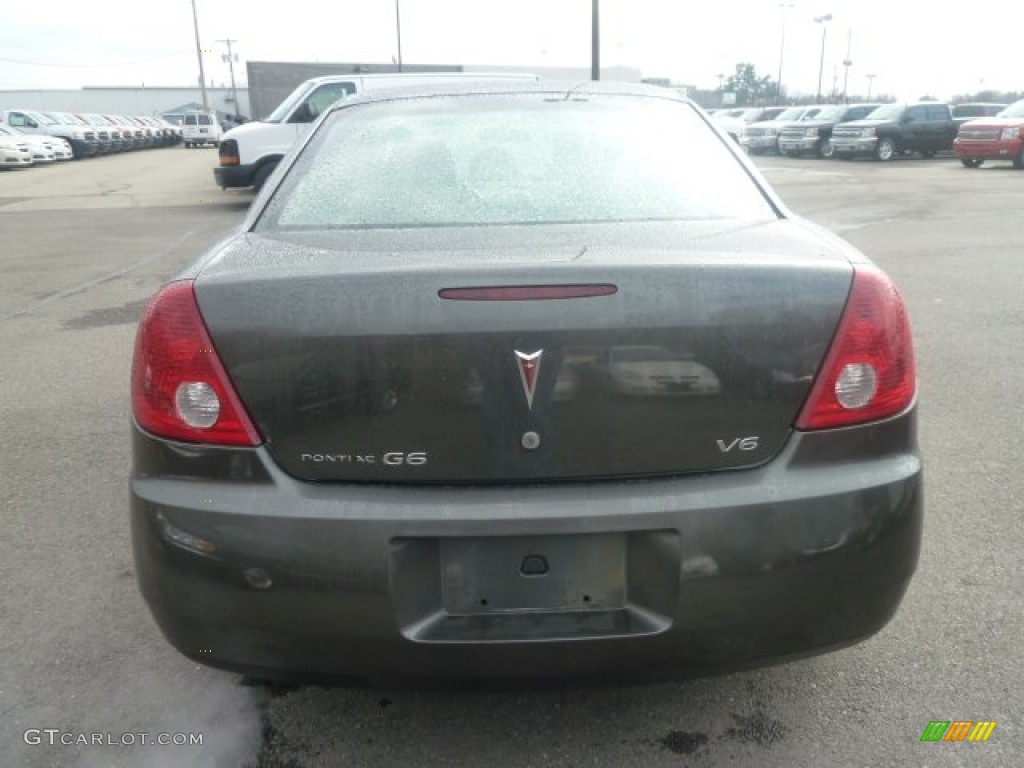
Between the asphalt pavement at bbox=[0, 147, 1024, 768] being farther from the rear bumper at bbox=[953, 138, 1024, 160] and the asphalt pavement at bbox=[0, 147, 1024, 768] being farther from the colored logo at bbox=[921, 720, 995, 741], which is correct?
the rear bumper at bbox=[953, 138, 1024, 160]

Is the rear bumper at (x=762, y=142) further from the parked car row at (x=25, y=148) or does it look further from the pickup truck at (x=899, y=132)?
the parked car row at (x=25, y=148)

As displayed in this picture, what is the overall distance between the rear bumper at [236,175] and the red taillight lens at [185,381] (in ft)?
42.1

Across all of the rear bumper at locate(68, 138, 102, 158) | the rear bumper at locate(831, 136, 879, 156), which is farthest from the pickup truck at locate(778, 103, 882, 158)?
the rear bumper at locate(68, 138, 102, 158)

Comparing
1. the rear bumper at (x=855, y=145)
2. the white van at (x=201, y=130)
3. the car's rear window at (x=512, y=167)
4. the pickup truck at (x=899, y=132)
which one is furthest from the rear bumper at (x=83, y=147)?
the car's rear window at (x=512, y=167)

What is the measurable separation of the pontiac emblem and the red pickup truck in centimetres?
2505

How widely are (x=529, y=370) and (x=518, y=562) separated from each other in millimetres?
407

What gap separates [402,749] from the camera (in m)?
2.21

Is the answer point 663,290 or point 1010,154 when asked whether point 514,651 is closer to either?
point 663,290

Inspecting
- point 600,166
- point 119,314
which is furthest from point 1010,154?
point 600,166

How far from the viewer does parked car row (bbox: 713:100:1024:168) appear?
2294 centimetres

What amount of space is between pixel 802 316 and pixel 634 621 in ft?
2.44

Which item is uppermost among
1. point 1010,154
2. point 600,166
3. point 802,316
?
point 600,166

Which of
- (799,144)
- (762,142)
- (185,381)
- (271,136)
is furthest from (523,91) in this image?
(762,142)

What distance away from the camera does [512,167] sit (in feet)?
8.80
